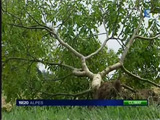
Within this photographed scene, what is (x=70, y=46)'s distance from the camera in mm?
7227

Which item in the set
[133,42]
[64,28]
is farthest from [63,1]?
[133,42]

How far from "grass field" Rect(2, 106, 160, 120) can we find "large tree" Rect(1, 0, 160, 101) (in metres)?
1.37

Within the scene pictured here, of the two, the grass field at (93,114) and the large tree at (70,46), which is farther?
the large tree at (70,46)

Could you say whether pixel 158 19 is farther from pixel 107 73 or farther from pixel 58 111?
pixel 58 111

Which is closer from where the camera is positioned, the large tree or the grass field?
the grass field

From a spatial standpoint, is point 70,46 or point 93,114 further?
point 70,46

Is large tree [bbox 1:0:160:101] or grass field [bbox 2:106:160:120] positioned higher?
large tree [bbox 1:0:160:101]

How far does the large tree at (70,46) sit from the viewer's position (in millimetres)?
6965

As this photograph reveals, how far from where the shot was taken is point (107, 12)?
297 inches

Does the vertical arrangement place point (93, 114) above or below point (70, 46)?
below

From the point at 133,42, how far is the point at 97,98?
6.36 ft

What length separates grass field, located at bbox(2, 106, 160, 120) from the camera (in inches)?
192

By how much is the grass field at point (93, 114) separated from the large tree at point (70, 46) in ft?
4.48

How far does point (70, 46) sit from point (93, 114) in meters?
2.39
